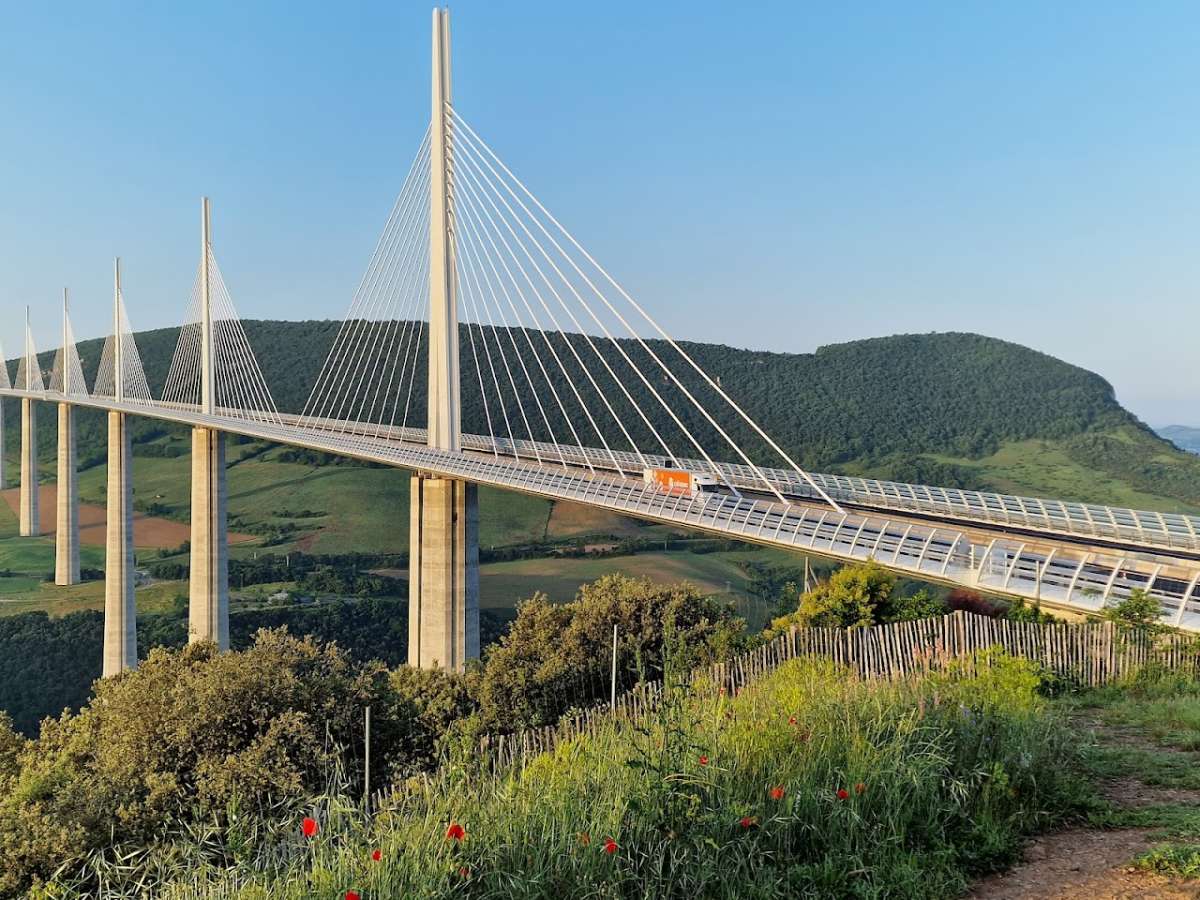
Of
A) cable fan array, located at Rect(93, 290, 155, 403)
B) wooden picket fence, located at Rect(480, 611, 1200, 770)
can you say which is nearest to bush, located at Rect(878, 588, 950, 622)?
wooden picket fence, located at Rect(480, 611, 1200, 770)

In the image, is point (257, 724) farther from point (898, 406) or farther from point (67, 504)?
point (898, 406)

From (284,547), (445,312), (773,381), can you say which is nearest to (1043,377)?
(773,381)

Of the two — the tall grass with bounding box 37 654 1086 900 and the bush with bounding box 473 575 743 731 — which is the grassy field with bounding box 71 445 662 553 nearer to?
the bush with bounding box 473 575 743 731

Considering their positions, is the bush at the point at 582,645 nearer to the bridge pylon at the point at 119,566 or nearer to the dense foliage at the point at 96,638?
the dense foliage at the point at 96,638

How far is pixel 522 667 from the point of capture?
71.6 feet

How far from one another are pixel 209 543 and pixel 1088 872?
155 feet

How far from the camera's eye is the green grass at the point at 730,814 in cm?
469

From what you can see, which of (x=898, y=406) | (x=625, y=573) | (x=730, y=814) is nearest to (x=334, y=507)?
(x=625, y=573)

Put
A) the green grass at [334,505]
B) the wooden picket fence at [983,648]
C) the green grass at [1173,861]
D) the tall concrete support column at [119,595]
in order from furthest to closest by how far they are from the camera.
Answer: the green grass at [334,505] → the tall concrete support column at [119,595] → the wooden picket fence at [983,648] → the green grass at [1173,861]

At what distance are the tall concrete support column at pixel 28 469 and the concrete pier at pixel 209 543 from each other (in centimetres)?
4049

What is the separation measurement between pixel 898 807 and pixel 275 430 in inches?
1631

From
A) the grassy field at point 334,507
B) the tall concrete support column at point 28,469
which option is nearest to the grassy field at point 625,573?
the grassy field at point 334,507

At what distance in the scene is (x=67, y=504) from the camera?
225ft

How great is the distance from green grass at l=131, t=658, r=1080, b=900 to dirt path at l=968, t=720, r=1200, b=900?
15 cm
